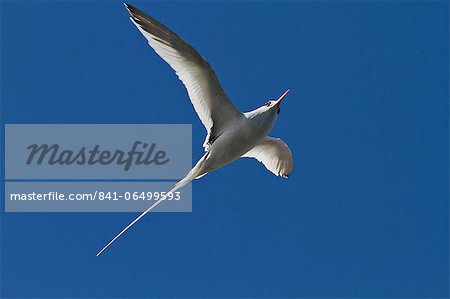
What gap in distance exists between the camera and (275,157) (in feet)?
33.7

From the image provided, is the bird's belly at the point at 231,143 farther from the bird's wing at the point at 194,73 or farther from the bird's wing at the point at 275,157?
the bird's wing at the point at 275,157

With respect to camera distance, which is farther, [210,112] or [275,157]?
[275,157]

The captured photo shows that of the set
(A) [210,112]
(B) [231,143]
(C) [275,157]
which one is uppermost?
(C) [275,157]

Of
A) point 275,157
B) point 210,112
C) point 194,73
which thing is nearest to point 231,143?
point 210,112

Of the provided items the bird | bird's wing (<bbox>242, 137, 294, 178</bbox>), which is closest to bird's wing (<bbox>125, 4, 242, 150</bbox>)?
the bird

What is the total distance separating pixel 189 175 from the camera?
853cm

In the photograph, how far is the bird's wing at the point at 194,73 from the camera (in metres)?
7.74

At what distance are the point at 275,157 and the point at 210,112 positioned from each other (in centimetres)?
199

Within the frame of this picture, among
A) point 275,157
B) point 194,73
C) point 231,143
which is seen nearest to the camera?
point 194,73

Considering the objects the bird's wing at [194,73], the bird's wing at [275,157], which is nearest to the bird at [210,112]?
the bird's wing at [194,73]

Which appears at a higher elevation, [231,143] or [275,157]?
[275,157]

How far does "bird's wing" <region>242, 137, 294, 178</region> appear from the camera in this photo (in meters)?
10.1

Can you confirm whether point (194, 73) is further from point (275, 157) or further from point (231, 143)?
point (275, 157)

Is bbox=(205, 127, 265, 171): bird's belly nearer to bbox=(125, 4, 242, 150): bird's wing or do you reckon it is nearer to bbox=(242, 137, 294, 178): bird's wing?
bbox=(125, 4, 242, 150): bird's wing
